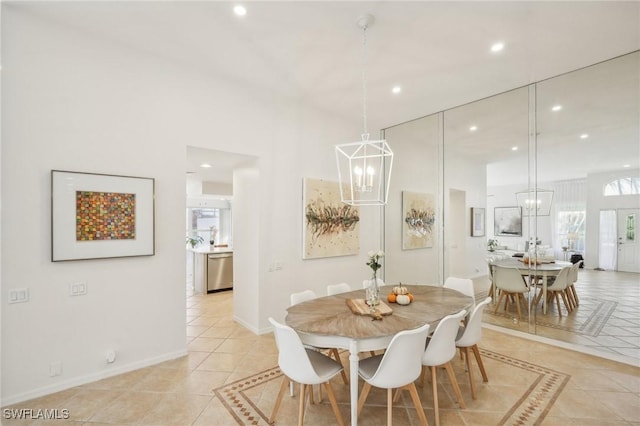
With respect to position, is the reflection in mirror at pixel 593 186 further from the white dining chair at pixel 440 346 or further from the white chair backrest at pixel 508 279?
the white dining chair at pixel 440 346

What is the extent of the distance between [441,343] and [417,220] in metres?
2.87

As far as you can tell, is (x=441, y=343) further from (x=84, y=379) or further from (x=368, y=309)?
(x=84, y=379)

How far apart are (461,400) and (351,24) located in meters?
3.21

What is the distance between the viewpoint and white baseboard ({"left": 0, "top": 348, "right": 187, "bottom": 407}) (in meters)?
2.28

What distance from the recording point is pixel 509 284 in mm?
3783

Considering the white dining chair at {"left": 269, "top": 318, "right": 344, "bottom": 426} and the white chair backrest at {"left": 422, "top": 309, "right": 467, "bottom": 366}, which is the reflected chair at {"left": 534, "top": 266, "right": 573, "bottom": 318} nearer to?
the white chair backrest at {"left": 422, "top": 309, "right": 467, "bottom": 366}

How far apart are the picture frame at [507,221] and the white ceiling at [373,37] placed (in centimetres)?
156

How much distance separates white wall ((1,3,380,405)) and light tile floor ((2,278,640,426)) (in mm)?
307

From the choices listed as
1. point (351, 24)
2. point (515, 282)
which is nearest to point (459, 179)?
point (515, 282)

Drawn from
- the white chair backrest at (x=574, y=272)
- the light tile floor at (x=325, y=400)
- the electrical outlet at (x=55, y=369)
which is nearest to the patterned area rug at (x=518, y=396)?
the light tile floor at (x=325, y=400)

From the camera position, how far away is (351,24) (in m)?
2.48

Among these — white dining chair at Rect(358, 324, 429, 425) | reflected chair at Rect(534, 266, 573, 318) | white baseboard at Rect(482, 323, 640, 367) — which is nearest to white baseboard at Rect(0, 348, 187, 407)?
white dining chair at Rect(358, 324, 429, 425)

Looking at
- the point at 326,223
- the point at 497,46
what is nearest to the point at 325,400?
the point at 326,223

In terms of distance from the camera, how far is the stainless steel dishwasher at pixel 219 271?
584 centimetres
